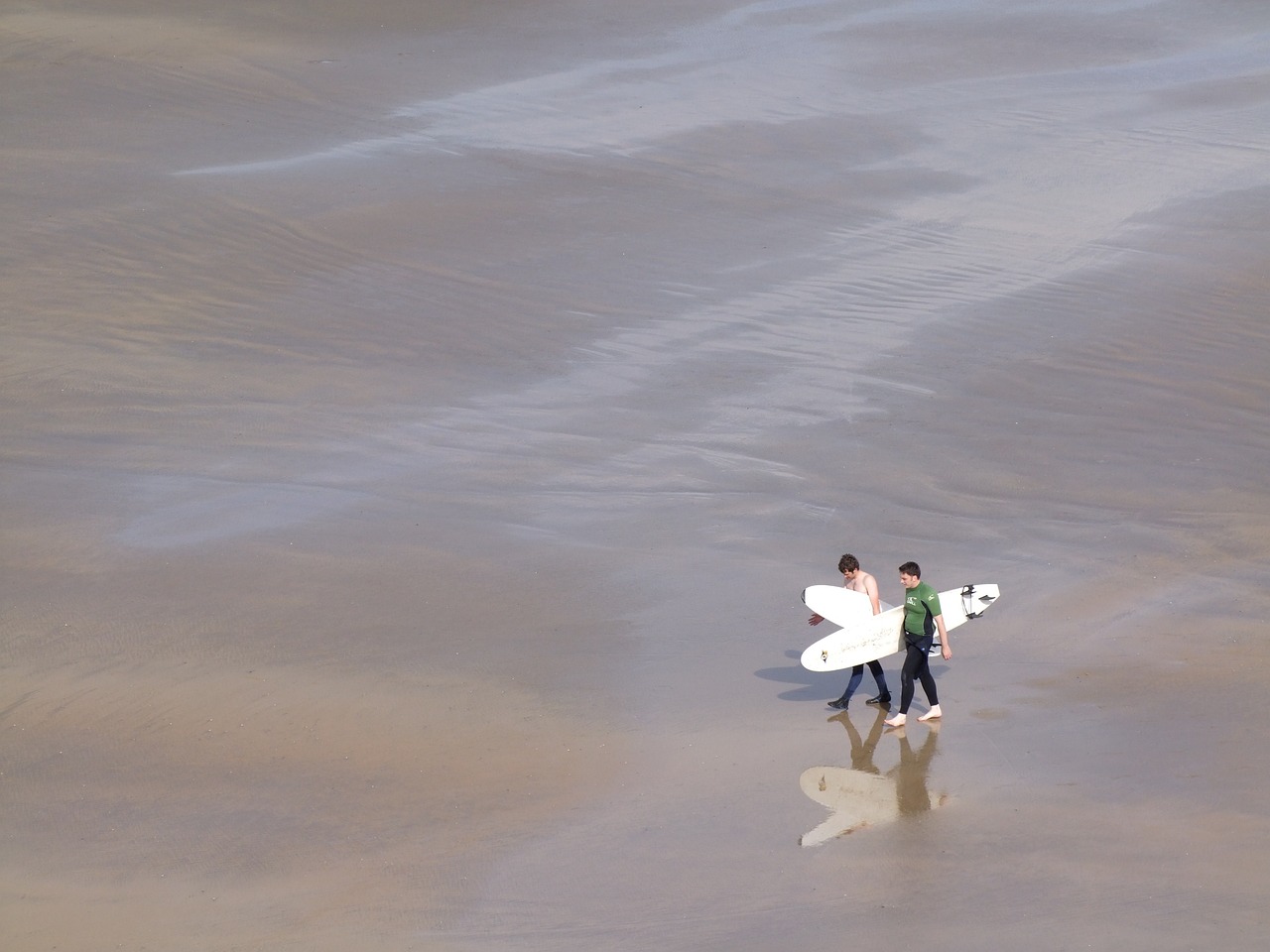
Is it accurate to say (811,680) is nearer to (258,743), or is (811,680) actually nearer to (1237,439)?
(258,743)

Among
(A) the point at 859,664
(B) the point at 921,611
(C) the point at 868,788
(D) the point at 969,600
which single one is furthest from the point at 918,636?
(C) the point at 868,788

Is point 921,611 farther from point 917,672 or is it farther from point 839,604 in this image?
point 839,604

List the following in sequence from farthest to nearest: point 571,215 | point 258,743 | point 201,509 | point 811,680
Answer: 1. point 571,215
2. point 201,509
3. point 811,680
4. point 258,743

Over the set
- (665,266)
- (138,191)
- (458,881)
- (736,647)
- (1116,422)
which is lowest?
(458,881)

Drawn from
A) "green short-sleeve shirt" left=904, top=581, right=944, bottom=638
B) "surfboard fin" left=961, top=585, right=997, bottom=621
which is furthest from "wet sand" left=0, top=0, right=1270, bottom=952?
"green short-sleeve shirt" left=904, top=581, right=944, bottom=638

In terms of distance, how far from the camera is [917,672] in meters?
9.47

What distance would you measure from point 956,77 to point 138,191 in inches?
473

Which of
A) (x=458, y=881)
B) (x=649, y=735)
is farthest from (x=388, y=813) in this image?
(x=649, y=735)

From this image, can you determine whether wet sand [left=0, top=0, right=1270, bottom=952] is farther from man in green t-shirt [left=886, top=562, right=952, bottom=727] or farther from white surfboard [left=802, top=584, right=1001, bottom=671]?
white surfboard [left=802, top=584, right=1001, bottom=671]

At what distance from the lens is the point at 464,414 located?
14578mm

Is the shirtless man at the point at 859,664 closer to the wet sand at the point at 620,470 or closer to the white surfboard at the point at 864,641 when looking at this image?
the white surfboard at the point at 864,641

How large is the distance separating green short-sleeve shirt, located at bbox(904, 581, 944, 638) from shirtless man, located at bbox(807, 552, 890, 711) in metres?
0.34

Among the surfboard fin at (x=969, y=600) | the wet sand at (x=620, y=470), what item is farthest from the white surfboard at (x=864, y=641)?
the wet sand at (x=620, y=470)

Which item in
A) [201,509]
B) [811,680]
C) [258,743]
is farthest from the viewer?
[201,509]
